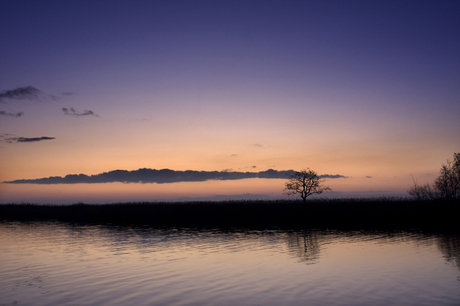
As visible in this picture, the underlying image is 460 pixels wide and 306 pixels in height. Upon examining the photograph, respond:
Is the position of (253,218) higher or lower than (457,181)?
lower

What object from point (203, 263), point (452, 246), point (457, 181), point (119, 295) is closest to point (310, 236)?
point (452, 246)

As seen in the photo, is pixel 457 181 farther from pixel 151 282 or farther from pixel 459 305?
pixel 151 282

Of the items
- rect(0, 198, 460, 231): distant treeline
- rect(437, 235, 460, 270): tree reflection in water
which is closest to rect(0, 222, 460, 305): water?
rect(437, 235, 460, 270): tree reflection in water

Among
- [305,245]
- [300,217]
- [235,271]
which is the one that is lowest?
[235,271]

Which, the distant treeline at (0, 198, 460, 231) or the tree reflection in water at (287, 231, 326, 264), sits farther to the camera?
the distant treeline at (0, 198, 460, 231)

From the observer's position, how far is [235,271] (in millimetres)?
16766

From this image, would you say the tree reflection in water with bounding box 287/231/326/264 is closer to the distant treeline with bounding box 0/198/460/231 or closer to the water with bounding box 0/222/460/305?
the water with bounding box 0/222/460/305

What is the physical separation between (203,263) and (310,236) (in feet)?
47.0

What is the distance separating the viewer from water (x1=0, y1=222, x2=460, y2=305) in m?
12.4

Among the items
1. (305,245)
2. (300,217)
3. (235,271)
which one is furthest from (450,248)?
(300,217)

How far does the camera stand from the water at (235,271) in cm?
1240

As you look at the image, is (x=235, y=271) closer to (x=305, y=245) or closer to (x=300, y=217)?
(x=305, y=245)

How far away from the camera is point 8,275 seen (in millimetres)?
16359

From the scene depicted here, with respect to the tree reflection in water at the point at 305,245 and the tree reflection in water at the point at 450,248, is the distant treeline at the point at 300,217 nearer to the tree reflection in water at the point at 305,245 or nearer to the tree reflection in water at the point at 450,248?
the tree reflection in water at the point at 305,245
